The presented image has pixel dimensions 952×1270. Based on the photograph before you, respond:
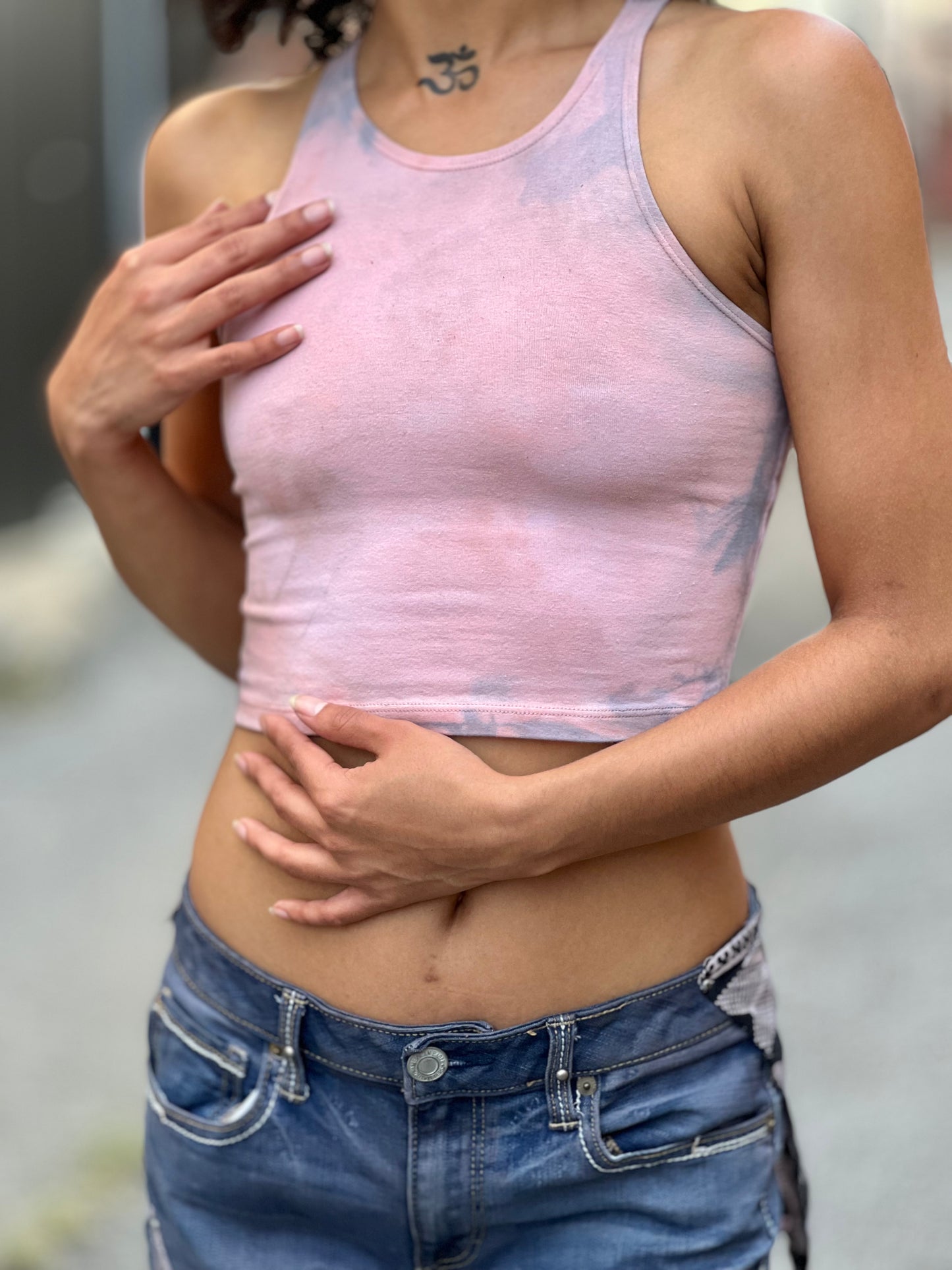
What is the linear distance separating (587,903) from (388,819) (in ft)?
0.60

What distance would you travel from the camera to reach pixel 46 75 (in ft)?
19.8

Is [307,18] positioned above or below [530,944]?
above

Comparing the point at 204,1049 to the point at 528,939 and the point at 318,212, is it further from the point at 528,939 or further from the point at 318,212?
the point at 318,212

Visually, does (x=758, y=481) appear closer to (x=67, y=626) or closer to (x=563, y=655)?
(x=563, y=655)

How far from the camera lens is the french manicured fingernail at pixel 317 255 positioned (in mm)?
1222

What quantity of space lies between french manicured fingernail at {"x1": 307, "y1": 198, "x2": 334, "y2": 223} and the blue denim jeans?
25.8 inches

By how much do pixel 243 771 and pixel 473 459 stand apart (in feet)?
1.25

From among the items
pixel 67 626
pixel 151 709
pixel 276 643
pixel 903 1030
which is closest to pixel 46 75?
pixel 67 626

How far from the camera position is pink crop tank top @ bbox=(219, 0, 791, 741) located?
1.08m

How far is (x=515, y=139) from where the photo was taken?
1.17 metres

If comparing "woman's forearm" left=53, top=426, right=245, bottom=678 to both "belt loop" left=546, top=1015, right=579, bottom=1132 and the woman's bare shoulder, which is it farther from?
"belt loop" left=546, top=1015, right=579, bottom=1132

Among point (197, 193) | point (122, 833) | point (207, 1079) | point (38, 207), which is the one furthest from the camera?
point (38, 207)

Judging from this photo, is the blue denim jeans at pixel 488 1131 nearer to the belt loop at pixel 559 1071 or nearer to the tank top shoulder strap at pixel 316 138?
the belt loop at pixel 559 1071

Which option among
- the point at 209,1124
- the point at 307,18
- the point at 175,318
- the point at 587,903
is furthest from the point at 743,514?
the point at 307,18
